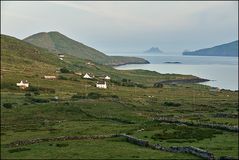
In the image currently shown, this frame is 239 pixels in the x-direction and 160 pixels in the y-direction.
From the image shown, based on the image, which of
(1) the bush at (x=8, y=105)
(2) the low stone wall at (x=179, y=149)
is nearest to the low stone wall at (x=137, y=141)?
(2) the low stone wall at (x=179, y=149)

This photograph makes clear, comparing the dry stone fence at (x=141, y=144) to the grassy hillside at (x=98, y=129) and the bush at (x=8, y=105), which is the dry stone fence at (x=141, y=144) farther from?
the bush at (x=8, y=105)

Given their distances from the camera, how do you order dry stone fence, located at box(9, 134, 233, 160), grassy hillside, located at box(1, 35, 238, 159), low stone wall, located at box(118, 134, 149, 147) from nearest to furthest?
dry stone fence, located at box(9, 134, 233, 160) → grassy hillside, located at box(1, 35, 238, 159) → low stone wall, located at box(118, 134, 149, 147)

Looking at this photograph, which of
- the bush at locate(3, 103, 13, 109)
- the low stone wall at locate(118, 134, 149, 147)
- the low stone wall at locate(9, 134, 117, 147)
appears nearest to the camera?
the low stone wall at locate(118, 134, 149, 147)

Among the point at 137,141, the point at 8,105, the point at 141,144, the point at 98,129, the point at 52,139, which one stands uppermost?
the point at 8,105

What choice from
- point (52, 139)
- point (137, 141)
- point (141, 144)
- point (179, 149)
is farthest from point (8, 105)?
point (179, 149)

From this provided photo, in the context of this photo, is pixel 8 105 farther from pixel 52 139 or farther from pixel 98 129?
pixel 52 139

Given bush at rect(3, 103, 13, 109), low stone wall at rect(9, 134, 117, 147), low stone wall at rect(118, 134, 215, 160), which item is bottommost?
low stone wall at rect(9, 134, 117, 147)

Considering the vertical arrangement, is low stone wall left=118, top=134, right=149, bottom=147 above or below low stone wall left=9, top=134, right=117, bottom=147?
above

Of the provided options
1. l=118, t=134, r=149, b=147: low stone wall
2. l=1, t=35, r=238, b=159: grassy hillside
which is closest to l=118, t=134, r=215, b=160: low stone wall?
l=118, t=134, r=149, b=147: low stone wall

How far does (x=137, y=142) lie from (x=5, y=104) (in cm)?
6855

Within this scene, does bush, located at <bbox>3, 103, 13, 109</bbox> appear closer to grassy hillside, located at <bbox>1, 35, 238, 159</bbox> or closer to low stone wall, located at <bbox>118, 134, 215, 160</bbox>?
grassy hillside, located at <bbox>1, 35, 238, 159</bbox>

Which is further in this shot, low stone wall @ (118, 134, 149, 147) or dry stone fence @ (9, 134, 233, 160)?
low stone wall @ (118, 134, 149, 147)

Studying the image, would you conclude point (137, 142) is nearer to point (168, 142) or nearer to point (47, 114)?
point (168, 142)

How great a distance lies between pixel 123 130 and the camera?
74625mm
